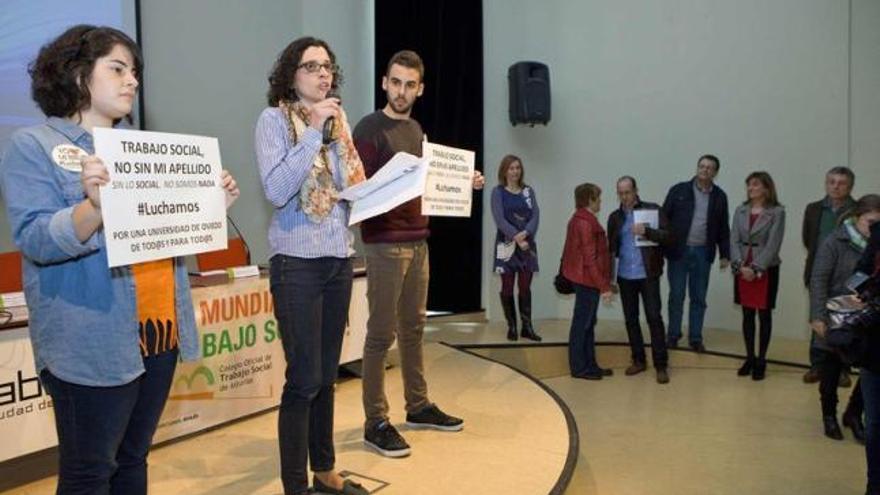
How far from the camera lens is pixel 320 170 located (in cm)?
197

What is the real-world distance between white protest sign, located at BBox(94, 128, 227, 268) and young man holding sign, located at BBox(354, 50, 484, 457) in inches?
38.7

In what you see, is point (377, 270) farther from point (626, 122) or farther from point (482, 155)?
point (626, 122)

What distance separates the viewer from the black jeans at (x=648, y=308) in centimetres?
453

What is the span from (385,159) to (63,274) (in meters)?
1.43

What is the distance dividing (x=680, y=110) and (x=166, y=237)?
18.6 feet

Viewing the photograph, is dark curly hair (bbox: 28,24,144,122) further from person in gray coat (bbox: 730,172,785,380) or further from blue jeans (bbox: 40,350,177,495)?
person in gray coat (bbox: 730,172,785,380)

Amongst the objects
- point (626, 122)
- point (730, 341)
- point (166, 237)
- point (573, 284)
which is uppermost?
point (626, 122)

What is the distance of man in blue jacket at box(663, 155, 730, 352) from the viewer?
5.11 m

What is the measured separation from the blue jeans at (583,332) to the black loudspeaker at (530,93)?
2029 millimetres

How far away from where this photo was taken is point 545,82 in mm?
6176

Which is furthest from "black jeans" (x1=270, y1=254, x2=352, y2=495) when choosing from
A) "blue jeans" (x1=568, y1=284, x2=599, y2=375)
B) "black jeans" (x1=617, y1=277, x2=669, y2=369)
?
"black jeans" (x1=617, y1=277, x2=669, y2=369)

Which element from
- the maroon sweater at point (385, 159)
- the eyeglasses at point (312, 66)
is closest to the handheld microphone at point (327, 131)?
the eyeglasses at point (312, 66)

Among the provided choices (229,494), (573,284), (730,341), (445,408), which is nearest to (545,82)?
(573,284)

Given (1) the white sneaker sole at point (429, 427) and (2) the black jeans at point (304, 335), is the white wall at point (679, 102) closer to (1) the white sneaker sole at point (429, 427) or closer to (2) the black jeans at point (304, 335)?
(1) the white sneaker sole at point (429, 427)
